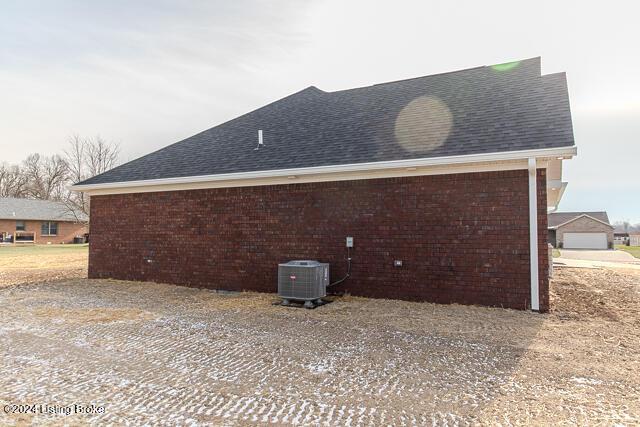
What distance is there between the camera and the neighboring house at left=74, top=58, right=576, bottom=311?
23.1ft

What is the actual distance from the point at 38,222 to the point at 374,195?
Answer: 135ft

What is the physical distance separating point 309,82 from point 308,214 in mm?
7439

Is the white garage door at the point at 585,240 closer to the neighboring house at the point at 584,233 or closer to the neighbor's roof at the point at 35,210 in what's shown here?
the neighboring house at the point at 584,233

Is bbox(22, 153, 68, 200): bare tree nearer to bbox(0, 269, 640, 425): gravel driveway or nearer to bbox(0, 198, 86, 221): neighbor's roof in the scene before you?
bbox(0, 198, 86, 221): neighbor's roof

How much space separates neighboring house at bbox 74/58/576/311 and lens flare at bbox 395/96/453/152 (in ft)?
0.16

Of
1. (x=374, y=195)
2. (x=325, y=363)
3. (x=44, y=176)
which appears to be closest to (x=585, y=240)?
(x=374, y=195)

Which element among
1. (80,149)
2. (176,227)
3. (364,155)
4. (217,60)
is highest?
(80,149)

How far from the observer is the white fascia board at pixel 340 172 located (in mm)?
6834

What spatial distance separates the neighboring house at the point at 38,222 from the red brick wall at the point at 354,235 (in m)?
32.8

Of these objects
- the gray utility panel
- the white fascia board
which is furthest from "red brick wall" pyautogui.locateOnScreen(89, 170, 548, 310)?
the gray utility panel

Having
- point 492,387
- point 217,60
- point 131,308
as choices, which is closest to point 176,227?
point 131,308

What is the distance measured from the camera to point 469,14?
954cm

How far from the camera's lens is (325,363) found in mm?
4254

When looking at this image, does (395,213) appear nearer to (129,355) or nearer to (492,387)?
(492,387)
